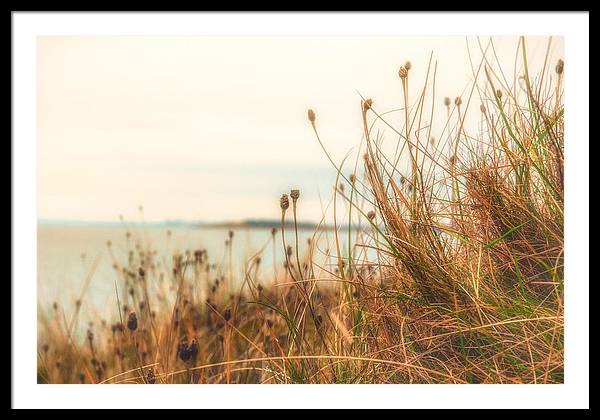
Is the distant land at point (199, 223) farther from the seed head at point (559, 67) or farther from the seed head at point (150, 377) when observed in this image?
the seed head at point (559, 67)

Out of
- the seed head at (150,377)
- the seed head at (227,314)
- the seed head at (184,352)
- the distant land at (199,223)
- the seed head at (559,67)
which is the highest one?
the seed head at (559,67)

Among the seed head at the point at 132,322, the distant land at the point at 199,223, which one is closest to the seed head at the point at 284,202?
the distant land at the point at 199,223

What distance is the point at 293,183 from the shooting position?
266cm

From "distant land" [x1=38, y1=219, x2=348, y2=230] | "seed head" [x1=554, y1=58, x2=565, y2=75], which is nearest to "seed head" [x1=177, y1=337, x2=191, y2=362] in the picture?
"distant land" [x1=38, y1=219, x2=348, y2=230]

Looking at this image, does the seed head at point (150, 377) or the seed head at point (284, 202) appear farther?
the seed head at point (150, 377)

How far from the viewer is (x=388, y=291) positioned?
8.35ft

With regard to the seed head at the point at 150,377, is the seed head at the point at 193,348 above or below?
above

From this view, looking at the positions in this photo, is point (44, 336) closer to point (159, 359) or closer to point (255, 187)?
point (159, 359)

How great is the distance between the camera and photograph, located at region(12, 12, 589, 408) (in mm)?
2568

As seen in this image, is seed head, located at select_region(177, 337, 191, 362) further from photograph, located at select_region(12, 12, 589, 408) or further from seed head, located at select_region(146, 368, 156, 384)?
seed head, located at select_region(146, 368, 156, 384)

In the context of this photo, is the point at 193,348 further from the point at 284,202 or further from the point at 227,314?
the point at 284,202

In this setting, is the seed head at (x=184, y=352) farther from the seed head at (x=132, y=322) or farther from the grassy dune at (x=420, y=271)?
the seed head at (x=132, y=322)

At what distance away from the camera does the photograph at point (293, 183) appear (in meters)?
2.57
